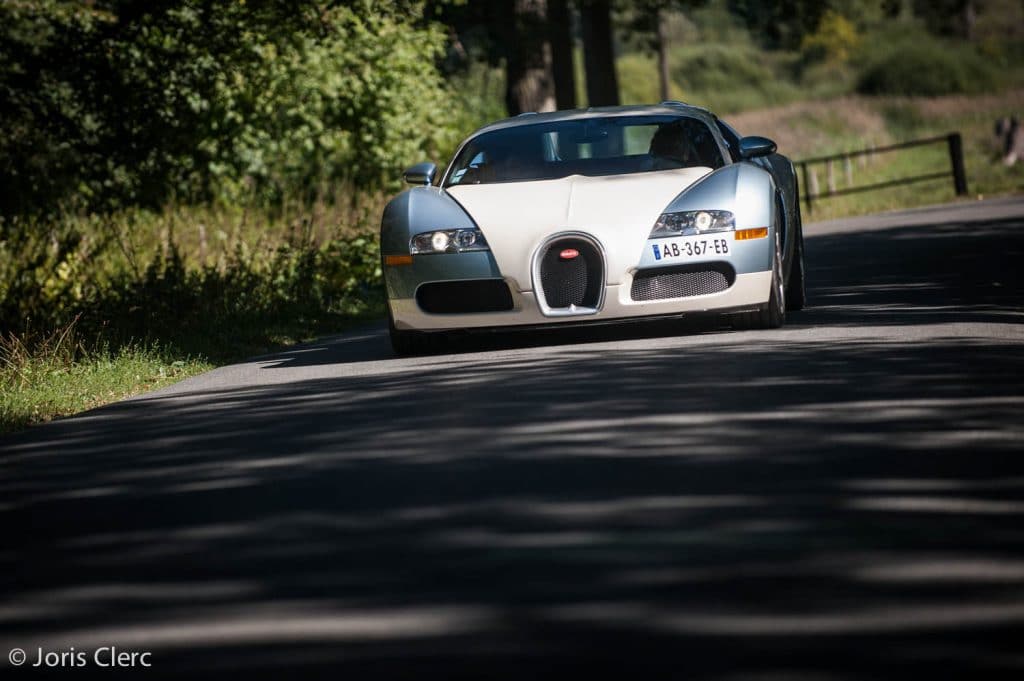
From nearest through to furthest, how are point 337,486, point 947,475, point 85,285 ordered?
1. point 947,475
2. point 337,486
3. point 85,285

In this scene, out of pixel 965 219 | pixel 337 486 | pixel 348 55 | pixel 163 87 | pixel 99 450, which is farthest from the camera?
pixel 348 55

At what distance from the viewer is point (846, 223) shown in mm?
25438

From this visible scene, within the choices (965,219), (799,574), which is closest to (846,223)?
(965,219)

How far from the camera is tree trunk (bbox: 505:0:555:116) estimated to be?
2769cm

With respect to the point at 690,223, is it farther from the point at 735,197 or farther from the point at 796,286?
the point at 796,286

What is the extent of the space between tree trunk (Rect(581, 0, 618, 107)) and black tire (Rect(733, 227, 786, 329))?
2079 centimetres

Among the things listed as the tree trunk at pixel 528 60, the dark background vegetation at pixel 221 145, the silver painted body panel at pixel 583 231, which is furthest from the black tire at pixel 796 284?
the tree trunk at pixel 528 60

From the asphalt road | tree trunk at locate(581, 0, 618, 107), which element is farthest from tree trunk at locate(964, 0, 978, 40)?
the asphalt road

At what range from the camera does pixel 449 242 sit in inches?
393

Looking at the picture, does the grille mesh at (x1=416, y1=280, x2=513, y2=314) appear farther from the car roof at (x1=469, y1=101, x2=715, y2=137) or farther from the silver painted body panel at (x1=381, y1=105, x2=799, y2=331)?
the car roof at (x1=469, y1=101, x2=715, y2=137)

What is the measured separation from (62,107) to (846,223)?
1195cm

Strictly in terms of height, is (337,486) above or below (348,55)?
below

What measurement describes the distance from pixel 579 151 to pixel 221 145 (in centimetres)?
1365

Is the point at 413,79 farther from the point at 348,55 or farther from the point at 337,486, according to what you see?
the point at 337,486
